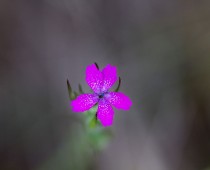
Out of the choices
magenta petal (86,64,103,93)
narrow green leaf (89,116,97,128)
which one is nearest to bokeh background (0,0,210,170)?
narrow green leaf (89,116,97,128)

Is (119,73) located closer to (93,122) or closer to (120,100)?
(93,122)

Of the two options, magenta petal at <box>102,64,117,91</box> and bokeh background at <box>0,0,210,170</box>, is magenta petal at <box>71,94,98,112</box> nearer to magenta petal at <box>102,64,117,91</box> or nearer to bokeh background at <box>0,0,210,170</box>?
magenta petal at <box>102,64,117,91</box>

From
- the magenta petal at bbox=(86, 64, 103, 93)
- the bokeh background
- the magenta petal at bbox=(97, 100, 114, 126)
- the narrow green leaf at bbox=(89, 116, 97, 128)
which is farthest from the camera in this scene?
the bokeh background

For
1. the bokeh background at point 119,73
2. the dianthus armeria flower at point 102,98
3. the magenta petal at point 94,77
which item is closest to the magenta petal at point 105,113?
the dianthus armeria flower at point 102,98

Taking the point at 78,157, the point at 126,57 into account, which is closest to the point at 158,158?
the point at 78,157

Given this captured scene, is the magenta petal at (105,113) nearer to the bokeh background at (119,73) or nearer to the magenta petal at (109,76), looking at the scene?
the magenta petal at (109,76)

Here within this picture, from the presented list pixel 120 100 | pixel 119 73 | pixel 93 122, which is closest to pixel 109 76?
pixel 120 100

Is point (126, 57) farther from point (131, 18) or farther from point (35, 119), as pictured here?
point (35, 119)
